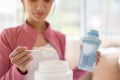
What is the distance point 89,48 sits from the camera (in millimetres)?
813

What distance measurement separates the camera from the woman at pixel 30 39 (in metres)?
0.89

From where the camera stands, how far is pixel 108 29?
1.89 m

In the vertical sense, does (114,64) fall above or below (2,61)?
below

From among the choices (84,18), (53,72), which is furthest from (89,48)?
(84,18)

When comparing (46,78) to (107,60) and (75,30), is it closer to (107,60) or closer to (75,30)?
(107,60)

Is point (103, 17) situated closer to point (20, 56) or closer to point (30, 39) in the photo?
point (30, 39)

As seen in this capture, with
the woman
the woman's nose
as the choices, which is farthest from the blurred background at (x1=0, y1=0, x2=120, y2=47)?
the woman's nose

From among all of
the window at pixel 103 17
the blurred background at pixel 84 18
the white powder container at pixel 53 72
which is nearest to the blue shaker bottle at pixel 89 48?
the white powder container at pixel 53 72

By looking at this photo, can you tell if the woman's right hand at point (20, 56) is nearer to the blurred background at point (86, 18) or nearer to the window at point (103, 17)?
the blurred background at point (86, 18)

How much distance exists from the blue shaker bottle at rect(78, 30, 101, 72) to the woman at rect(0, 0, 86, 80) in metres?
0.17

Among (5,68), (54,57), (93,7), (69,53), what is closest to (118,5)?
(93,7)

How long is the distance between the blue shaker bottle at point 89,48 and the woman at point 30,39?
6.7 inches

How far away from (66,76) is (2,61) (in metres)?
0.32

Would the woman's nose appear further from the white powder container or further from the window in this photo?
the window
